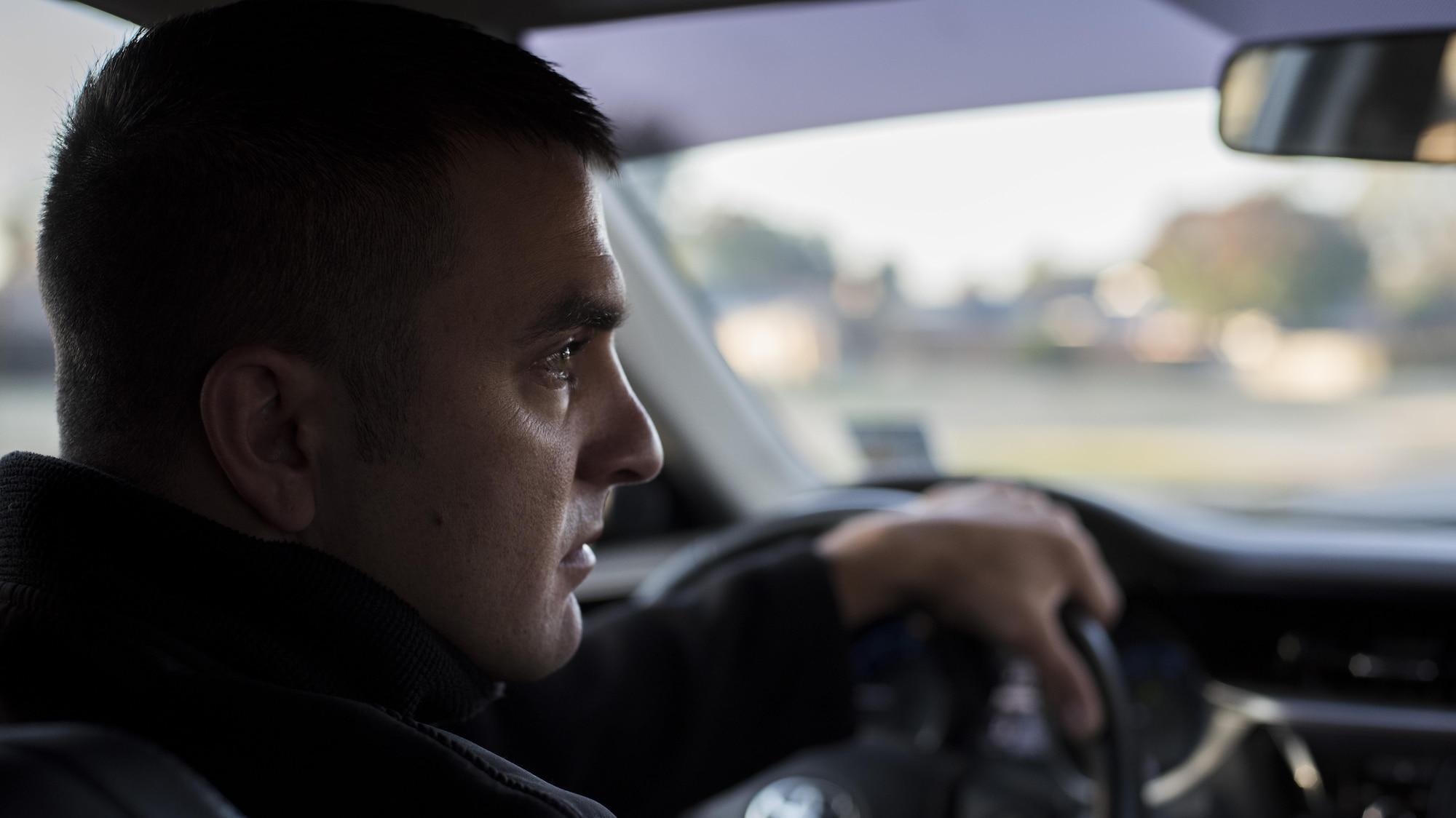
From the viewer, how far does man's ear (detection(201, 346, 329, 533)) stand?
1.03 meters

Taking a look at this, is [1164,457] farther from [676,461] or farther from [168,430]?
[168,430]

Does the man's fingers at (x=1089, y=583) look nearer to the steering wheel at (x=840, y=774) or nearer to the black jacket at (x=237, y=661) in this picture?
the steering wheel at (x=840, y=774)

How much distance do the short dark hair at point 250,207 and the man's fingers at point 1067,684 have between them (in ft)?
4.19

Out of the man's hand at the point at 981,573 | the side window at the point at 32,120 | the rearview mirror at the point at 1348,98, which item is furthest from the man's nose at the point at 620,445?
the rearview mirror at the point at 1348,98

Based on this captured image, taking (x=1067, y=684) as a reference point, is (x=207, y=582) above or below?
above

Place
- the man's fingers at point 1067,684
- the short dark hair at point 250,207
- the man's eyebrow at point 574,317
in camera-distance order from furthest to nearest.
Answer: the man's fingers at point 1067,684 → the man's eyebrow at point 574,317 → the short dark hair at point 250,207

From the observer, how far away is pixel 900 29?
2.35 metres

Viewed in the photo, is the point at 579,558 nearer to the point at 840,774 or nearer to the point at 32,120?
the point at 32,120

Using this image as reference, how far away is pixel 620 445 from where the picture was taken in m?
1.28

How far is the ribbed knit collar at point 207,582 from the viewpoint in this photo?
93 centimetres

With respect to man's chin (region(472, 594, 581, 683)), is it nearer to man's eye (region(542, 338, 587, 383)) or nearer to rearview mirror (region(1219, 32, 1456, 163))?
man's eye (region(542, 338, 587, 383))

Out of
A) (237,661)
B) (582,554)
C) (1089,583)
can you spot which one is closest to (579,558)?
(582,554)

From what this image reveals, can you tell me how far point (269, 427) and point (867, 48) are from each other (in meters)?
1.72

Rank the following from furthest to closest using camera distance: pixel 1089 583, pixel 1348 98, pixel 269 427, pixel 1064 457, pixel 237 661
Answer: pixel 1064 457, pixel 1089 583, pixel 1348 98, pixel 269 427, pixel 237 661
